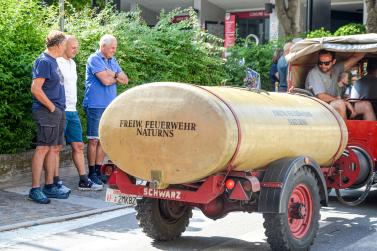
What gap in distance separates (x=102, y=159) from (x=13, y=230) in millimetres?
2860

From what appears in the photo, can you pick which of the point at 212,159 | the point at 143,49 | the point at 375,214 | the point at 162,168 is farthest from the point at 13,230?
the point at 143,49

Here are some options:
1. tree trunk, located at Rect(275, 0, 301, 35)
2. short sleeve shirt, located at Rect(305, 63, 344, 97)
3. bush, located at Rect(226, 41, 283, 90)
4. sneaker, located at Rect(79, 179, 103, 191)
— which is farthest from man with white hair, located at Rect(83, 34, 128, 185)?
tree trunk, located at Rect(275, 0, 301, 35)

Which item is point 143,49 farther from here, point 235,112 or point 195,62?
point 235,112

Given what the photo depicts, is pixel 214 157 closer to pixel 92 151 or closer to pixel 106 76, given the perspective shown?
pixel 106 76

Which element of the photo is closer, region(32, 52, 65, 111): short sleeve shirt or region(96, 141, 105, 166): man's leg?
region(32, 52, 65, 111): short sleeve shirt

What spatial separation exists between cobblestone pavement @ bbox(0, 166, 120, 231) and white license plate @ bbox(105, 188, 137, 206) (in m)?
1.55

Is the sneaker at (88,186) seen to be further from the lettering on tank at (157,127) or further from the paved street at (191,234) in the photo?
the lettering on tank at (157,127)

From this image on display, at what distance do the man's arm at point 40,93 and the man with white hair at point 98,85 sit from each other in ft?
4.23

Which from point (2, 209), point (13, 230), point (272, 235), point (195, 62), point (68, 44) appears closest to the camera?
point (272, 235)

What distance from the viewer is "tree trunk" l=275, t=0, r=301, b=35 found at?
65.0ft

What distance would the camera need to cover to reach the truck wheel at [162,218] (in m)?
7.11

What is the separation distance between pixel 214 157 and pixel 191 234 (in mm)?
1932

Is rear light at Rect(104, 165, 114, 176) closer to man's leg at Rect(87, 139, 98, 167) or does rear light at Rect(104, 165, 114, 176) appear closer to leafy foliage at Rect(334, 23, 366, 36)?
man's leg at Rect(87, 139, 98, 167)

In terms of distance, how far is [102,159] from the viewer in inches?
412
